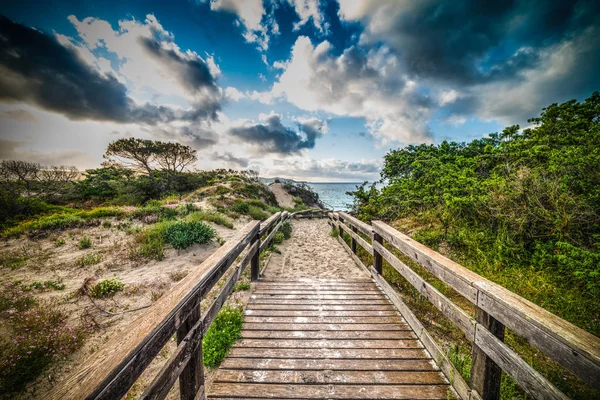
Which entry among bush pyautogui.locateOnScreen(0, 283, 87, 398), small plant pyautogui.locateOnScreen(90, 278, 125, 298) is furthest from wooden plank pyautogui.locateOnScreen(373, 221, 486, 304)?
Result: small plant pyautogui.locateOnScreen(90, 278, 125, 298)

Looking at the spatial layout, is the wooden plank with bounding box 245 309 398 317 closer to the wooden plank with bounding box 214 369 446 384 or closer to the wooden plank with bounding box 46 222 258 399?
the wooden plank with bounding box 214 369 446 384

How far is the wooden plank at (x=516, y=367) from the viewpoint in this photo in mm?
1229

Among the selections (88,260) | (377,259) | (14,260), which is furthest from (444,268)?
(14,260)

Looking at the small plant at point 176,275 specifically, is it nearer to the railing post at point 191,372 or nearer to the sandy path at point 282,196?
the railing post at point 191,372

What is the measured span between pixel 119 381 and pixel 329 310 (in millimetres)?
2854

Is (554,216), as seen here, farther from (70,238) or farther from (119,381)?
(70,238)

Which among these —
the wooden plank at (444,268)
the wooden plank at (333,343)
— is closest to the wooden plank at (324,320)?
the wooden plank at (333,343)

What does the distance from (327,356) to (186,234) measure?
6.31 meters

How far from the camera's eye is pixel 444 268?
7.12 feet

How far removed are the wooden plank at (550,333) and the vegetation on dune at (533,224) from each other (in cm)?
127

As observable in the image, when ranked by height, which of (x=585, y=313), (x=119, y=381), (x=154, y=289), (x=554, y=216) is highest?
(x=554, y=216)

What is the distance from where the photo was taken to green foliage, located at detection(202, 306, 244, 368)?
2484 mm

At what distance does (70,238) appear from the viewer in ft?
26.2

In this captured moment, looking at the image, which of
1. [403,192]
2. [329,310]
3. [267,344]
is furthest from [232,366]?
[403,192]
